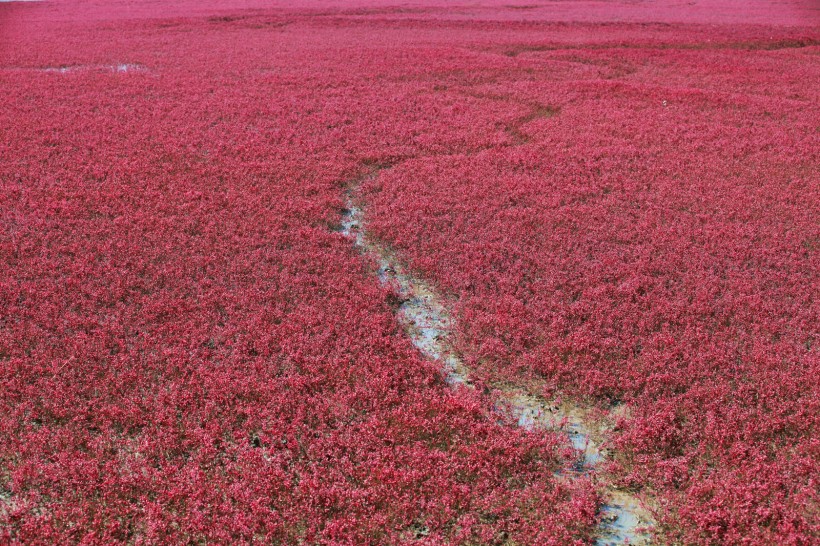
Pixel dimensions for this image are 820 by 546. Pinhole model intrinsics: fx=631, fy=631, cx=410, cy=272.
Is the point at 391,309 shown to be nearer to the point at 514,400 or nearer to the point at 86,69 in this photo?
the point at 514,400

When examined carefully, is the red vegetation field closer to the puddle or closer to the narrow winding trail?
the narrow winding trail

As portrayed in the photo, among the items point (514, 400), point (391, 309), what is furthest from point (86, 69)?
point (514, 400)

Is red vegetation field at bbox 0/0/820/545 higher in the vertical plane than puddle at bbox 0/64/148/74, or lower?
lower

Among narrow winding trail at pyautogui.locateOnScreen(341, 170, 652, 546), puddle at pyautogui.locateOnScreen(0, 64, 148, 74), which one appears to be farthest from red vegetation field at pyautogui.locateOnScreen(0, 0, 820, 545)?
puddle at pyautogui.locateOnScreen(0, 64, 148, 74)

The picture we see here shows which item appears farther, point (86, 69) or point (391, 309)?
point (86, 69)

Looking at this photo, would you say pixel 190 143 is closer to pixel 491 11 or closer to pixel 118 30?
pixel 118 30

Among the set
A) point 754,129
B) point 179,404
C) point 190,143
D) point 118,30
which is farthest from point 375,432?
point 118,30
